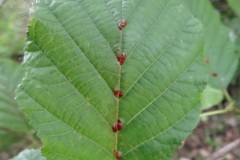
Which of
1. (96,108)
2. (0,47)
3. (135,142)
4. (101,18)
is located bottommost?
(0,47)

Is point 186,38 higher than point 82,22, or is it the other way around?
point 82,22

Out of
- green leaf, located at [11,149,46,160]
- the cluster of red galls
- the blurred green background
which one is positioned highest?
the cluster of red galls

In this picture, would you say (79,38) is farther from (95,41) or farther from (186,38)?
(186,38)

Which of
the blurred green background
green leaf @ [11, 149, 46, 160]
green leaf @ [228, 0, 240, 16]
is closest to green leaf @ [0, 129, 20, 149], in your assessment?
the blurred green background

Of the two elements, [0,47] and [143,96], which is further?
[0,47]

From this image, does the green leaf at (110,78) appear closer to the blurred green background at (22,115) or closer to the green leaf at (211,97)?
the blurred green background at (22,115)

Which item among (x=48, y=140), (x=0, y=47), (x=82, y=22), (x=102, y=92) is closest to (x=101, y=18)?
(x=82, y=22)

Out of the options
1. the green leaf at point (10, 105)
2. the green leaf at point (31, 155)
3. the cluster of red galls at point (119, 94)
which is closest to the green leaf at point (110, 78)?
the cluster of red galls at point (119, 94)

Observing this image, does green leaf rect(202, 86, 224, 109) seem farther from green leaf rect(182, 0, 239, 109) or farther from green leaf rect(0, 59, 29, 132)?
green leaf rect(0, 59, 29, 132)
